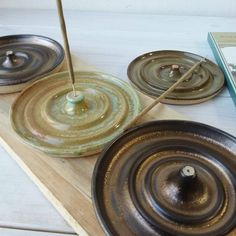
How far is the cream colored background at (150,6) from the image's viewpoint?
1.09m

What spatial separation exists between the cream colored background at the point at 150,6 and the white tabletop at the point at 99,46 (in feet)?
0.12

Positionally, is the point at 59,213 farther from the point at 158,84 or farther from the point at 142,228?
the point at 158,84

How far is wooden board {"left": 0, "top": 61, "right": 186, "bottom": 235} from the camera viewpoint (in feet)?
1.42

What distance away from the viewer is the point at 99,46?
0.90 m

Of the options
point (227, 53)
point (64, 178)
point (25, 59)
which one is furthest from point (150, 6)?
point (64, 178)

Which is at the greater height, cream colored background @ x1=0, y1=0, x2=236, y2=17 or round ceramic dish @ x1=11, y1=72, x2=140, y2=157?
cream colored background @ x1=0, y1=0, x2=236, y2=17

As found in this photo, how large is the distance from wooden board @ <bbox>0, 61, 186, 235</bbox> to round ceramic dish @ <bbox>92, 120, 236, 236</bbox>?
43mm

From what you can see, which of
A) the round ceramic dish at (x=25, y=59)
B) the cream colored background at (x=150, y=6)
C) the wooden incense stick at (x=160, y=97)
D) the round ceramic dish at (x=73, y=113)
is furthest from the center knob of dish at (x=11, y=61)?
the cream colored background at (x=150, y=6)

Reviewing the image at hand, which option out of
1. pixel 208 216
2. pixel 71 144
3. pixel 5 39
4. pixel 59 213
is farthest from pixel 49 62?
pixel 208 216

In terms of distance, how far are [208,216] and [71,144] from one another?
25 centimetres

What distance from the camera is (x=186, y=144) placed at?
502 mm

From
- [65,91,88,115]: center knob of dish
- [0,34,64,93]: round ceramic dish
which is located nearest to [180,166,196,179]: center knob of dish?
[65,91,88,115]: center knob of dish

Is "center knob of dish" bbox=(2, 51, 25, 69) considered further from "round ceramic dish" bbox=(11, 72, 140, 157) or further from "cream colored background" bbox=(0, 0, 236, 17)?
"cream colored background" bbox=(0, 0, 236, 17)

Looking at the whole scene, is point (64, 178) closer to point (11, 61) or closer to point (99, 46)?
point (11, 61)
